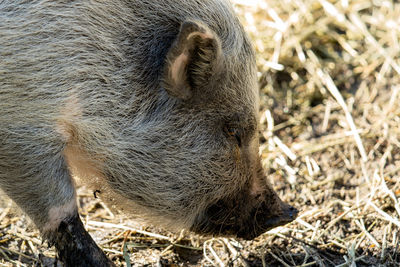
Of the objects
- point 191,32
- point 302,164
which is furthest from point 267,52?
point 191,32

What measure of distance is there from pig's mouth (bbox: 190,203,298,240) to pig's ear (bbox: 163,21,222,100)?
2.64 feet

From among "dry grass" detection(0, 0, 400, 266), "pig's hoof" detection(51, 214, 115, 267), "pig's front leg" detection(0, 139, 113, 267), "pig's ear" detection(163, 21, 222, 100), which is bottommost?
"dry grass" detection(0, 0, 400, 266)

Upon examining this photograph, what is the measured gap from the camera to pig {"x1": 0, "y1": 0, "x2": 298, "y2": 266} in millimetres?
3273

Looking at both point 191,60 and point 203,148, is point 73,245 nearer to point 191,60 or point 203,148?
point 203,148

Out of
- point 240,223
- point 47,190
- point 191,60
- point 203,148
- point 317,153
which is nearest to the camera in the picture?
point 47,190

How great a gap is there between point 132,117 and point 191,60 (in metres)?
0.46

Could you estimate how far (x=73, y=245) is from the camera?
337 cm

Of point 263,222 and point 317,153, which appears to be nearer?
point 263,222

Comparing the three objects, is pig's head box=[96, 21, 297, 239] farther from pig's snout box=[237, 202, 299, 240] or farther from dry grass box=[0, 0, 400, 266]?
dry grass box=[0, 0, 400, 266]

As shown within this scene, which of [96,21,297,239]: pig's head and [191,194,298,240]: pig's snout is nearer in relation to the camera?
[96,21,297,239]: pig's head

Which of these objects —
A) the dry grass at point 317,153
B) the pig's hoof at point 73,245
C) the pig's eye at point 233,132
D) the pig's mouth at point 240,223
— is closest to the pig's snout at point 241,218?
the pig's mouth at point 240,223

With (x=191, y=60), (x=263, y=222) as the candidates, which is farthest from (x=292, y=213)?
(x=191, y=60)

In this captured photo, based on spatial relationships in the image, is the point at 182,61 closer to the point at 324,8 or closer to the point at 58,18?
the point at 58,18

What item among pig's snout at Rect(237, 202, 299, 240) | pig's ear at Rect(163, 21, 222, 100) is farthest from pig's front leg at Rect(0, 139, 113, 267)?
pig's snout at Rect(237, 202, 299, 240)
